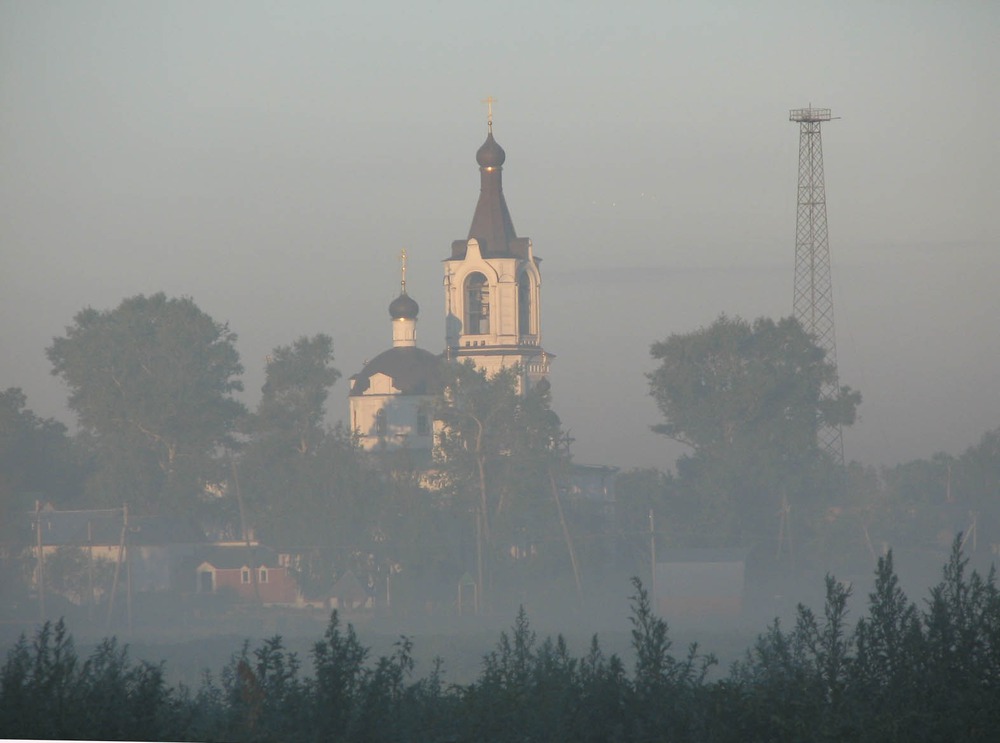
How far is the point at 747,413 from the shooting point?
57.2 metres

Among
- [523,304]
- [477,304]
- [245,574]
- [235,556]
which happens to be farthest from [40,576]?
[523,304]

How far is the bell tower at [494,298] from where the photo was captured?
222ft

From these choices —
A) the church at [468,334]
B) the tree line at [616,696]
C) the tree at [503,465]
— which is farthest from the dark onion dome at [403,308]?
the tree line at [616,696]

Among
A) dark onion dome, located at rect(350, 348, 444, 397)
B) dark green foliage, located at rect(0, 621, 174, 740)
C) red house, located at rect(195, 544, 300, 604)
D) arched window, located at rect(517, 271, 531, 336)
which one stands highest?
arched window, located at rect(517, 271, 531, 336)

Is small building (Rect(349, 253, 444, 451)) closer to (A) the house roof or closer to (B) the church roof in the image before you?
(B) the church roof

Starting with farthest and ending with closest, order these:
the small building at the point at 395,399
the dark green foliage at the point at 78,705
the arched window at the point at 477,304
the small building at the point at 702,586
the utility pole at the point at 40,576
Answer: the arched window at the point at 477,304, the small building at the point at 395,399, the small building at the point at 702,586, the utility pole at the point at 40,576, the dark green foliage at the point at 78,705

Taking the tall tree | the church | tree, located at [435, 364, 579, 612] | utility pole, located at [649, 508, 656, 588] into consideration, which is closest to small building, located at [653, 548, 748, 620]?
utility pole, located at [649, 508, 656, 588]

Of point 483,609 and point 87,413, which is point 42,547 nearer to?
point 87,413

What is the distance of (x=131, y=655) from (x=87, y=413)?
2076 cm

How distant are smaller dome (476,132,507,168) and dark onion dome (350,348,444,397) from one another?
28.7 ft

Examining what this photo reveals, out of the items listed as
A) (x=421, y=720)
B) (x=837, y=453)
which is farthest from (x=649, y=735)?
(x=837, y=453)

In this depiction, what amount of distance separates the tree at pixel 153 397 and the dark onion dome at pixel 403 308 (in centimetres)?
889

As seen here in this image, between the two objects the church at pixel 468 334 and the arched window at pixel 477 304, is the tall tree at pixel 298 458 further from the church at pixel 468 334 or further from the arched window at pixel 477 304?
the arched window at pixel 477 304

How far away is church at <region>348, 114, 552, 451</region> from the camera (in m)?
66.9
